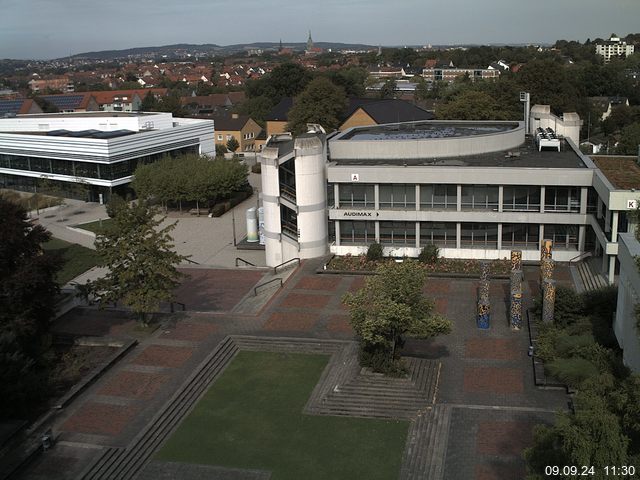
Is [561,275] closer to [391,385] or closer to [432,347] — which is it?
[432,347]

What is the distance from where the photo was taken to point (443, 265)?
37.4 m

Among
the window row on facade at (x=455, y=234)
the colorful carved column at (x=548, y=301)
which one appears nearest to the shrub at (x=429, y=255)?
the window row on facade at (x=455, y=234)

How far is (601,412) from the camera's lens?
12852mm

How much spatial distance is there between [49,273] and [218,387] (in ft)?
25.7

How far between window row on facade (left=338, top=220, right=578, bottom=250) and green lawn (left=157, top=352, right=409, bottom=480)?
15966 mm

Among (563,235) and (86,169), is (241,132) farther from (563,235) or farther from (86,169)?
(563,235)

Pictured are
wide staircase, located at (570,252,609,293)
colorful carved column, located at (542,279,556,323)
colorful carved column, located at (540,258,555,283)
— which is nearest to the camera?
colorful carved column, located at (542,279,556,323)

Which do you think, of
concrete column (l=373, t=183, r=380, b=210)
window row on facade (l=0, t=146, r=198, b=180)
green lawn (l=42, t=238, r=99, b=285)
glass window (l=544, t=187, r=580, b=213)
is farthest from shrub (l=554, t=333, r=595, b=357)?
window row on facade (l=0, t=146, r=198, b=180)

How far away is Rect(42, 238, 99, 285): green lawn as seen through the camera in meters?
41.2

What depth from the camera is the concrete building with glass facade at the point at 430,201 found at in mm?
37375

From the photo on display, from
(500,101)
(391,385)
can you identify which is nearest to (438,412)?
(391,385)

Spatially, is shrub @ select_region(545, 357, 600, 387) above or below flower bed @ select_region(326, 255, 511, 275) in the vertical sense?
above

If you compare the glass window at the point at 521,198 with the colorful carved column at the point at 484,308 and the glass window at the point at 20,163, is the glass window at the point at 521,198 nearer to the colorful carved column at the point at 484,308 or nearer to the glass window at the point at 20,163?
the colorful carved column at the point at 484,308

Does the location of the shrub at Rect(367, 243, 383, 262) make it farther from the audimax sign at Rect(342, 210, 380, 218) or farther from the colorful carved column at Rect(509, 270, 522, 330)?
the colorful carved column at Rect(509, 270, 522, 330)
